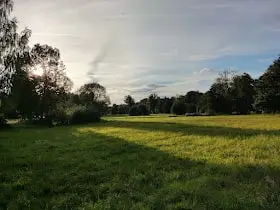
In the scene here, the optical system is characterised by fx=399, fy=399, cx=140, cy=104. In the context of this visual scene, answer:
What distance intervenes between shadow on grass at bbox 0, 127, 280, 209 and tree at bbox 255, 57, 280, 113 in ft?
259

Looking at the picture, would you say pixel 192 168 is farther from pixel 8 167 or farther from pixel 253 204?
pixel 8 167

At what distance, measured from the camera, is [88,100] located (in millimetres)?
118125

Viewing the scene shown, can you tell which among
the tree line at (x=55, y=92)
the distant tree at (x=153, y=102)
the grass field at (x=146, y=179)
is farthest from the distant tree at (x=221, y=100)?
the grass field at (x=146, y=179)

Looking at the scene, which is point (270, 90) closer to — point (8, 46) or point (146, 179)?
point (8, 46)

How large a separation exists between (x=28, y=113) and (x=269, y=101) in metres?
55.2

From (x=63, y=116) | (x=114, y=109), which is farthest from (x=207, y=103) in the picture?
(x=63, y=116)

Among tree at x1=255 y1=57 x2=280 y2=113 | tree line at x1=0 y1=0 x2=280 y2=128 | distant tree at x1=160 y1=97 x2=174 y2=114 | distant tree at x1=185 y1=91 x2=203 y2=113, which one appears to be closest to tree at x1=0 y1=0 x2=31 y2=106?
tree line at x1=0 y1=0 x2=280 y2=128

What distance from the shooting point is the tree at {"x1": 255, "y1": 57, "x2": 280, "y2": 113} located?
3644 inches

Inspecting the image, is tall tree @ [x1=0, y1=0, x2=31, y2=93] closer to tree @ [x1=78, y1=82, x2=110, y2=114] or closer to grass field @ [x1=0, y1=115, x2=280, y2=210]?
grass field @ [x1=0, y1=115, x2=280, y2=210]

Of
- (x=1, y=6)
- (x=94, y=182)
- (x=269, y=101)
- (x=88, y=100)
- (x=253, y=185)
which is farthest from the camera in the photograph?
(x=88, y=100)

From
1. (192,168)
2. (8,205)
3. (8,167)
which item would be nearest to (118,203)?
(8,205)

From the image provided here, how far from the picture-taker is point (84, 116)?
238 feet

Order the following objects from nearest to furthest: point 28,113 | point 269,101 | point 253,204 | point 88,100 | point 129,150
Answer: point 253,204, point 129,150, point 28,113, point 269,101, point 88,100

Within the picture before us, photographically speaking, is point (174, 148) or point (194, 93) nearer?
point (174, 148)
